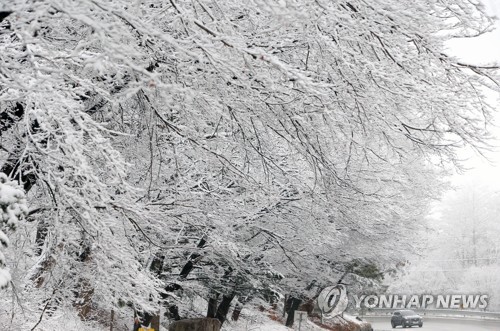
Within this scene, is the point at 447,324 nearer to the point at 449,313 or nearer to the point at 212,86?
the point at 449,313

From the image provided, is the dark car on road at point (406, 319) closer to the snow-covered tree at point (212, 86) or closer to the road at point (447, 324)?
the road at point (447, 324)

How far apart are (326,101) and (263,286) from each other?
839 centimetres

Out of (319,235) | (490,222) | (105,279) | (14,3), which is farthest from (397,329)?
(14,3)

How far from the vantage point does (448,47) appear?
4.25 meters

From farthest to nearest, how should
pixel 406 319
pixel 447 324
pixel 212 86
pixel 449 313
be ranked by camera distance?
pixel 449 313
pixel 447 324
pixel 406 319
pixel 212 86

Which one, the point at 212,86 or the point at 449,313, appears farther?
the point at 449,313

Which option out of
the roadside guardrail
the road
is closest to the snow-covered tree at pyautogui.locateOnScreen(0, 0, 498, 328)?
the road

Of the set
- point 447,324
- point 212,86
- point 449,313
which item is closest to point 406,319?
point 447,324

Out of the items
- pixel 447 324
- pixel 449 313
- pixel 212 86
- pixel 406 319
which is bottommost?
pixel 212 86

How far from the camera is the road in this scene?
3212cm

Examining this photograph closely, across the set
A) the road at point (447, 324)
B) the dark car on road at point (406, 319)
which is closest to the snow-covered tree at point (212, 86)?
the road at point (447, 324)

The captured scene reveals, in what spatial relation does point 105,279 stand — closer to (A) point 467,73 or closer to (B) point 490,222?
(A) point 467,73

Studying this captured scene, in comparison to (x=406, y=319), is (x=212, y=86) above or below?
below

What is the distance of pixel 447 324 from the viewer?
3806 cm
